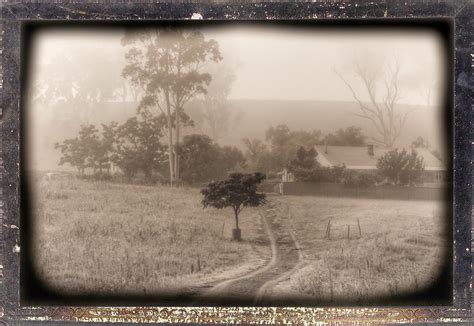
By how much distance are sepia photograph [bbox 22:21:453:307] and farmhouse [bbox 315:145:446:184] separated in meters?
Result: 0.01

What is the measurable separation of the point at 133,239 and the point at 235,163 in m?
1.09

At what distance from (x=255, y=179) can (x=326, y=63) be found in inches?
46.4

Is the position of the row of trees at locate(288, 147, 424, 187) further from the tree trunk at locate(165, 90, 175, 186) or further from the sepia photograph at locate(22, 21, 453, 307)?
the tree trunk at locate(165, 90, 175, 186)

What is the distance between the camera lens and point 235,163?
12.8ft

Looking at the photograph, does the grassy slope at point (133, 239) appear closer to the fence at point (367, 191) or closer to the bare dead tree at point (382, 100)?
the fence at point (367, 191)

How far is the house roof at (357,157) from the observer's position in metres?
3.87

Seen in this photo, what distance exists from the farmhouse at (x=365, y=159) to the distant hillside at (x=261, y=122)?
0.44 ft

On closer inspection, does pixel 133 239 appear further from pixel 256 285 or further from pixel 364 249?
pixel 364 249

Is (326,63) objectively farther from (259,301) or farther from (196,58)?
(259,301)

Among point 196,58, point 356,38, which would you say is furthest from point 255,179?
point 356,38

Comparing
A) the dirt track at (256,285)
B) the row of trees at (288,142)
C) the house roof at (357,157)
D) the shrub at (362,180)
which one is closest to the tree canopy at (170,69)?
the row of trees at (288,142)

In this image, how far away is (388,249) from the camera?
3857mm

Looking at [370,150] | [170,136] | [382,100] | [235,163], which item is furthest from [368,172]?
[170,136]

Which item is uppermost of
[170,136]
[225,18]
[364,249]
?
[225,18]
